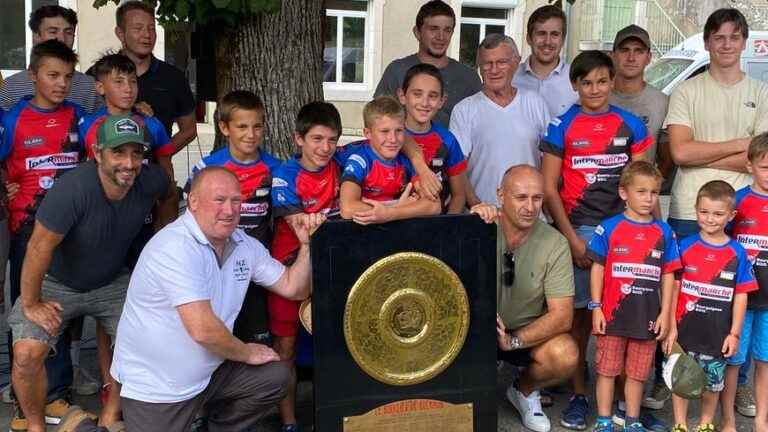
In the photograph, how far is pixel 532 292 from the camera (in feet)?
14.9

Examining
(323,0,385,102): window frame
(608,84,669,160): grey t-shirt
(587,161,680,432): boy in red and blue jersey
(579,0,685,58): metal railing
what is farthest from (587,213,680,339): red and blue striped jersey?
(579,0,685,58): metal railing

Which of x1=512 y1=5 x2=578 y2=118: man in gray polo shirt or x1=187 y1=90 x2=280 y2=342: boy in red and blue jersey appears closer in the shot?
x1=187 y1=90 x2=280 y2=342: boy in red and blue jersey

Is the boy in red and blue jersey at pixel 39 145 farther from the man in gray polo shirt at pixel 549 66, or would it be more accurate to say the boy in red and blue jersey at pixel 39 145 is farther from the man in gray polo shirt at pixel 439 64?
the man in gray polo shirt at pixel 549 66

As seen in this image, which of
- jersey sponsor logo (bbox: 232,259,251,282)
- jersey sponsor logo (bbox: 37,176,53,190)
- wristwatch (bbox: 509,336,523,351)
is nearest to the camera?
jersey sponsor logo (bbox: 232,259,251,282)

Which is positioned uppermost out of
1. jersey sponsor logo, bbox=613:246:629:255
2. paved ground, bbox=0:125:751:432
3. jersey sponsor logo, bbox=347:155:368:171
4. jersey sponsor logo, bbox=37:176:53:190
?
jersey sponsor logo, bbox=347:155:368:171

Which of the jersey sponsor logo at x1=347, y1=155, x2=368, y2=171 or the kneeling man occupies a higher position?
the jersey sponsor logo at x1=347, y1=155, x2=368, y2=171

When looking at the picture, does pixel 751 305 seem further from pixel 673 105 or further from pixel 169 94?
pixel 169 94

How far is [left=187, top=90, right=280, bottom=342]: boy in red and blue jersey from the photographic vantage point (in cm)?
433

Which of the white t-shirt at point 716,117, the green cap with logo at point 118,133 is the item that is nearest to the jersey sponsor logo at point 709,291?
the white t-shirt at point 716,117

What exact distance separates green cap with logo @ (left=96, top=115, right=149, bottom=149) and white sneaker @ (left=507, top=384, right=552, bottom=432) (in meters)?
2.23

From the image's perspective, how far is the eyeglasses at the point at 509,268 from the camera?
4.57m

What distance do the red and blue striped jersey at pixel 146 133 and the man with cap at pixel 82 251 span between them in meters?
0.31

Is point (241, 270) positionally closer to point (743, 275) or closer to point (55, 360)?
point (55, 360)

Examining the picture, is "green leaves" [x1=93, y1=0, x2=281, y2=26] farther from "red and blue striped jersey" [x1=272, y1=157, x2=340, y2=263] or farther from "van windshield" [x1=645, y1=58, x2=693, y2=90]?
"van windshield" [x1=645, y1=58, x2=693, y2=90]
